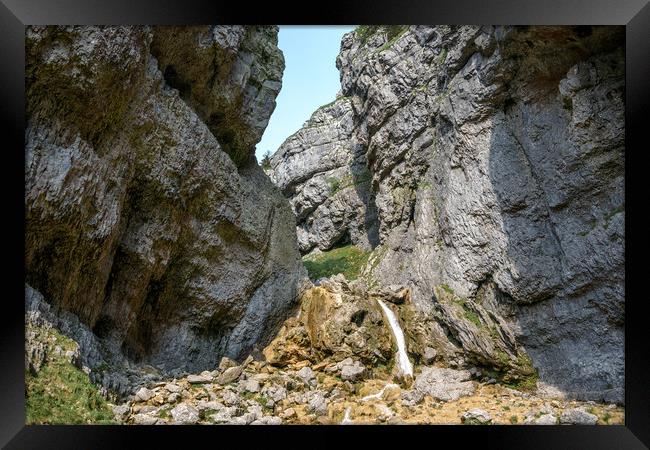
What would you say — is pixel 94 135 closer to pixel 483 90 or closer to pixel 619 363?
pixel 483 90

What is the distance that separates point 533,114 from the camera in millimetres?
18094

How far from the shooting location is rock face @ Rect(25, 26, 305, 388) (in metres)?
11.8

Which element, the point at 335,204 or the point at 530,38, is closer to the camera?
the point at 530,38

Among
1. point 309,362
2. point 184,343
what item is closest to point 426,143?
point 309,362

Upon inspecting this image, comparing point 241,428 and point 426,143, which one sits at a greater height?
point 426,143

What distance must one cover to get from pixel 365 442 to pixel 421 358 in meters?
12.0

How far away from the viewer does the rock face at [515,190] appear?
1478 centimetres

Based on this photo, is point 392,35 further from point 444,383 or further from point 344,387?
point 344,387

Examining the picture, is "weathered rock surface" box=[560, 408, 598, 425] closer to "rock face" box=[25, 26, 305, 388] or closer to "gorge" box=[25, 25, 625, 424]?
"gorge" box=[25, 25, 625, 424]

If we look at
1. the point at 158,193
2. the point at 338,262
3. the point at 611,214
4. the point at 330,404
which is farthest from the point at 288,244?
the point at 611,214

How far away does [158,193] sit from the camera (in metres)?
16.5

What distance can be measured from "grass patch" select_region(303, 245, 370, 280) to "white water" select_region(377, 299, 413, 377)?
1063cm

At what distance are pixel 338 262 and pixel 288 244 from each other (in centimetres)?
1503
